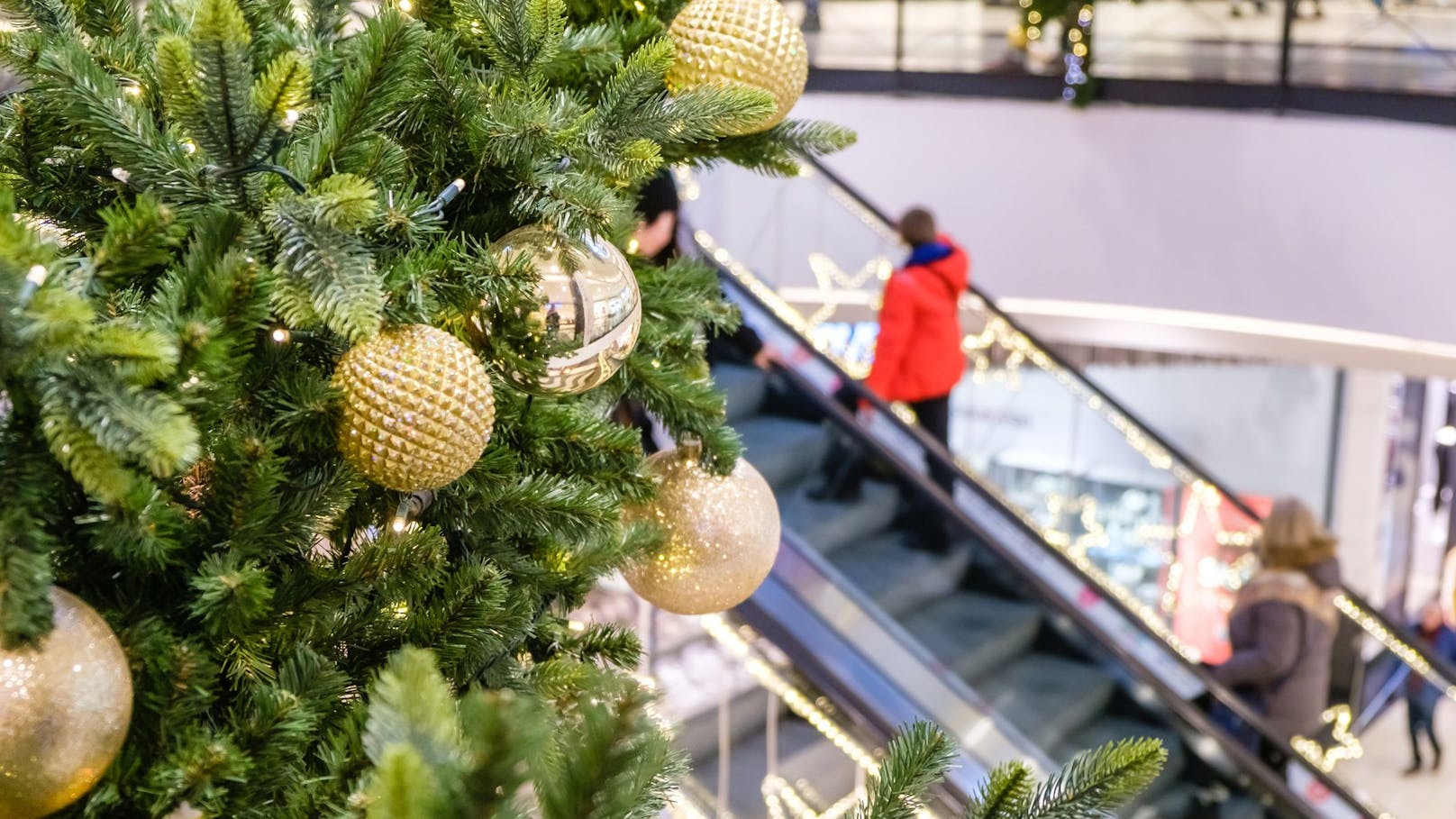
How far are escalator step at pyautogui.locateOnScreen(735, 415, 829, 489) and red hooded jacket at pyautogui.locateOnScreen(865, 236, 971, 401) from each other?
47cm

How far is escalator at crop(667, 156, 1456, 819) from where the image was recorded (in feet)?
11.9

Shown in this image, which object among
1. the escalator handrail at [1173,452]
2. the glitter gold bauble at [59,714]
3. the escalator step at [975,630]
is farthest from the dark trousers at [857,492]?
the glitter gold bauble at [59,714]

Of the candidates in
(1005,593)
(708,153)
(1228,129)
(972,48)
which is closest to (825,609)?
(1005,593)

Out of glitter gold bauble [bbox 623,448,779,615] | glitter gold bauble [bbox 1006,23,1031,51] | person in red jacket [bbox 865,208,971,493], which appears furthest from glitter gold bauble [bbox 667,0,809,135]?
glitter gold bauble [bbox 1006,23,1031,51]

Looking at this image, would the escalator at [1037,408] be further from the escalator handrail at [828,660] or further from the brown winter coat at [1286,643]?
the escalator handrail at [828,660]

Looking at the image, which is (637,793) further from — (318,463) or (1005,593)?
(1005,593)

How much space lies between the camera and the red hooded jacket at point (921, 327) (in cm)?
453

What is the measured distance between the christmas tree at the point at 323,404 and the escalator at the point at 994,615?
2.49 metres

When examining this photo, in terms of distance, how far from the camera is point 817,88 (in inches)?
275

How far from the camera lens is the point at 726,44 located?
1098 mm

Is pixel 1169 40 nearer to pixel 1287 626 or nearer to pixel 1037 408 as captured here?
pixel 1037 408

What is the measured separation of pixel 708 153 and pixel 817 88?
6.03 m

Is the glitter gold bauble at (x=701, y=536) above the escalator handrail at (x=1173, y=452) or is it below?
above

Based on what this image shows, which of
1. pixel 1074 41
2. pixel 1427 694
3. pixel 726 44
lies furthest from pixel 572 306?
pixel 1074 41
